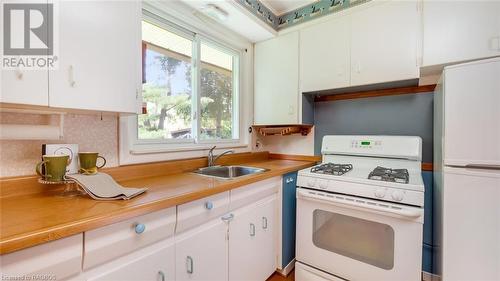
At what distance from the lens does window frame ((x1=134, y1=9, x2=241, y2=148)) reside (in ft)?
5.26

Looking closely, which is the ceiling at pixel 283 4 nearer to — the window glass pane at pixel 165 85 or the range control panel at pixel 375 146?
the window glass pane at pixel 165 85

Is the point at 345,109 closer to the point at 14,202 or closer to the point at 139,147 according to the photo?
the point at 139,147

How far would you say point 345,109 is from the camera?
2.21 m

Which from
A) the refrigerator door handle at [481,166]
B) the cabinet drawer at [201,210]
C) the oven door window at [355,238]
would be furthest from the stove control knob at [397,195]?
the cabinet drawer at [201,210]

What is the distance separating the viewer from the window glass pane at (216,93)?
212 cm

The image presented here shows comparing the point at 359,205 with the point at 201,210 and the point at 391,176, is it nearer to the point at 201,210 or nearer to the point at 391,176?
the point at 391,176

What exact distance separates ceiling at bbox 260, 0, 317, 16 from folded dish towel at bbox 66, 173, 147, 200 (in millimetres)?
2022

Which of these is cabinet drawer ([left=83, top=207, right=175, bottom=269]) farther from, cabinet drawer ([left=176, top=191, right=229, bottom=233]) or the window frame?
the window frame

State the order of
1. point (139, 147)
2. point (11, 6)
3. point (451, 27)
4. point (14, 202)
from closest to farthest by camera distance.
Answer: point (11, 6) < point (14, 202) < point (451, 27) < point (139, 147)

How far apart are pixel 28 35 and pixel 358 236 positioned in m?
2.03

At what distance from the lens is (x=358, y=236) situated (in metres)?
1.53

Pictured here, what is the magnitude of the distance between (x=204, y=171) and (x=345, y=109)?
4.86ft

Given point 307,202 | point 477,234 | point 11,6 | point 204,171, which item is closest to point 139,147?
point 204,171

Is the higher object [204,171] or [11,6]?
[11,6]
